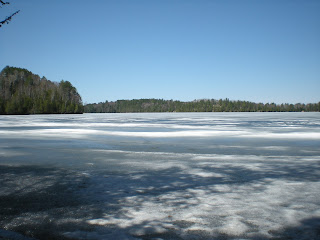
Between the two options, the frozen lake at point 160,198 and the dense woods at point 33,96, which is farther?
the dense woods at point 33,96

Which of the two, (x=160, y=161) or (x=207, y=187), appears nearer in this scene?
(x=207, y=187)

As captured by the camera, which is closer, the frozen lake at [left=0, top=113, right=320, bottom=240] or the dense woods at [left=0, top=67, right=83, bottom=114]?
the frozen lake at [left=0, top=113, right=320, bottom=240]

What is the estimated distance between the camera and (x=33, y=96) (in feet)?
372

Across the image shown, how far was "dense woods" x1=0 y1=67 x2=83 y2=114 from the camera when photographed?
310ft

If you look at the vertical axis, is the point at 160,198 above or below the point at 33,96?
below

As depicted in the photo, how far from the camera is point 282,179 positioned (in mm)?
5910

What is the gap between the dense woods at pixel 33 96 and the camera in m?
94.4

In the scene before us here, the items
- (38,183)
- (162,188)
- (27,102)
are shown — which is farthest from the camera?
(27,102)

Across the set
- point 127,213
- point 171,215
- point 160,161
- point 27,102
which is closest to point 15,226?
point 127,213

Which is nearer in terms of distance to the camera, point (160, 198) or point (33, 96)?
point (160, 198)

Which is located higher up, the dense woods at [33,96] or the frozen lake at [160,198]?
the dense woods at [33,96]

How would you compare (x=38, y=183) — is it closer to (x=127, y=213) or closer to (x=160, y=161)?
(x=127, y=213)

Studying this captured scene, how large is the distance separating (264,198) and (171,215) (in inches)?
65.9

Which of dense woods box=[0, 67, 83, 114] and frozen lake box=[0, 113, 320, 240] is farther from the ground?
dense woods box=[0, 67, 83, 114]
